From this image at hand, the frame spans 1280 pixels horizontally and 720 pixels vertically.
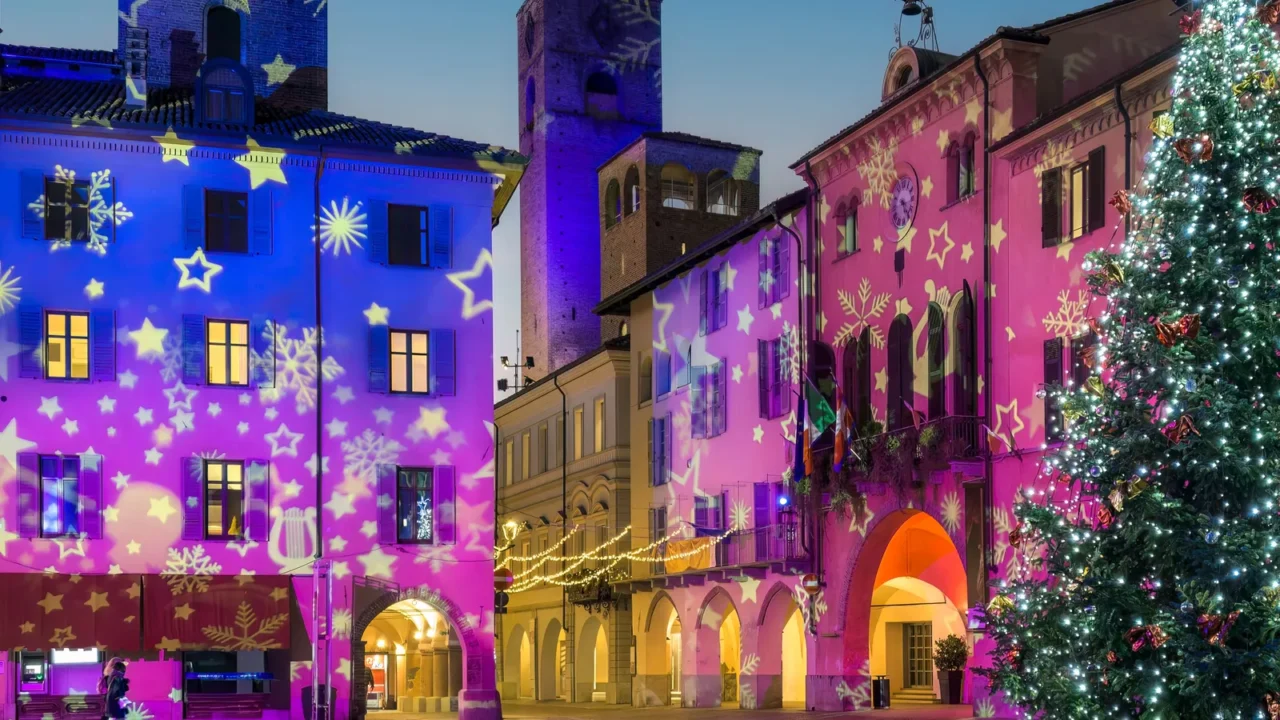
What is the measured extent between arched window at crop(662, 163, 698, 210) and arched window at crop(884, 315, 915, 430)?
28.6 metres

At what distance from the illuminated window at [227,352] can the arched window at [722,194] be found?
107 feet

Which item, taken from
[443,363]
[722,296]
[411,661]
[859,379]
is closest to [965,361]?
[859,379]

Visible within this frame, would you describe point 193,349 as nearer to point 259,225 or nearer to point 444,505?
point 259,225

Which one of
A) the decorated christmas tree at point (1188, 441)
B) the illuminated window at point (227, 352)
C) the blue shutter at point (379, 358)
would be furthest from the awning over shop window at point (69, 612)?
the decorated christmas tree at point (1188, 441)

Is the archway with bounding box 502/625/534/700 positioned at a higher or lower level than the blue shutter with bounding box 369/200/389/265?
lower

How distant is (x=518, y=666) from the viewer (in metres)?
65.8

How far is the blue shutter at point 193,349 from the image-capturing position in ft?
121

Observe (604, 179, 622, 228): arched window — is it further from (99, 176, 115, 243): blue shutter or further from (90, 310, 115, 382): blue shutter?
(90, 310, 115, 382): blue shutter

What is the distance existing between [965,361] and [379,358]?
497 inches

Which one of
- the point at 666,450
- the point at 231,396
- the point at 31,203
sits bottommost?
the point at 666,450

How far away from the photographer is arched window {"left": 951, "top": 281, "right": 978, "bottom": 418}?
115 feet

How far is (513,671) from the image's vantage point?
6606 cm

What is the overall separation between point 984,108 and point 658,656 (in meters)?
22.8

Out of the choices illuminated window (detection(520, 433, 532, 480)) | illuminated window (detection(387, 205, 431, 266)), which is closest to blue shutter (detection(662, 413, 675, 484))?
illuminated window (detection(520, 433, 532, 480))
